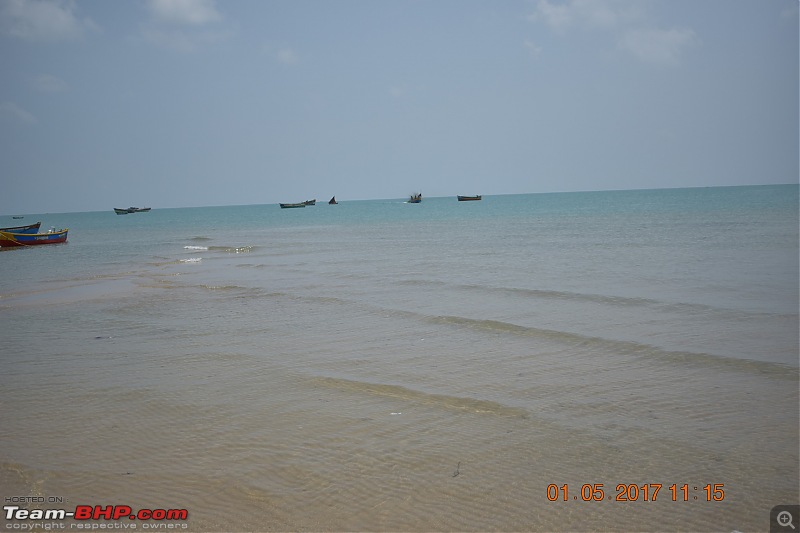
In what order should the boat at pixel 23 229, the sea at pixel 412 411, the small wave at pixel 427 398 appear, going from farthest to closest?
the boat at pixel 23 229
the small wave at pixel 427 398
the sea at pixel 412 411

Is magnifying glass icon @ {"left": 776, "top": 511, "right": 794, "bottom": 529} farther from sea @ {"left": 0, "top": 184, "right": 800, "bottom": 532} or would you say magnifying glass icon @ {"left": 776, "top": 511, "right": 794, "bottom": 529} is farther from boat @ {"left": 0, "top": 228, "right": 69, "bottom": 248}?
boat @ {"left": 0, "top": 228, "right": 69, "bottom": 248}

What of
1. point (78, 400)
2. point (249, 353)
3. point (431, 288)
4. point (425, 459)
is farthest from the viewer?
point (431, 288)

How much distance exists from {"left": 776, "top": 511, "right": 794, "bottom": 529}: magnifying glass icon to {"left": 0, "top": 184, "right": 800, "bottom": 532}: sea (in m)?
0.12

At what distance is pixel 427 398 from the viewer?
22.6 ft

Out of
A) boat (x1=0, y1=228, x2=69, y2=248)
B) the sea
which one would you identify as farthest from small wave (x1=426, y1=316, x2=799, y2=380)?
boat (x1=0, y1=228, x2=69, y2=248)

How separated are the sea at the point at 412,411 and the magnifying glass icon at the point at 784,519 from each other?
4.9 inches

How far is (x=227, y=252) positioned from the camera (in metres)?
33.8

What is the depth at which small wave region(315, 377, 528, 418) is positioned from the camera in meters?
6.44

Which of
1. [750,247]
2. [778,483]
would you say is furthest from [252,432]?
[750,247]

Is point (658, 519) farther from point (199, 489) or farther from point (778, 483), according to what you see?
point (199, 489)

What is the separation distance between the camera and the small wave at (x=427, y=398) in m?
6.44

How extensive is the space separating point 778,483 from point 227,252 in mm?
32419

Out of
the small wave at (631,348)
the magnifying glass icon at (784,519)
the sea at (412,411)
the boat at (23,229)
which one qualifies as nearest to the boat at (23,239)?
the boat at (23,229)

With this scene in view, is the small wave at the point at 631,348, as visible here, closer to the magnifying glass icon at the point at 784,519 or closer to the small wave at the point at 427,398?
the small wave at the point at 427,398
